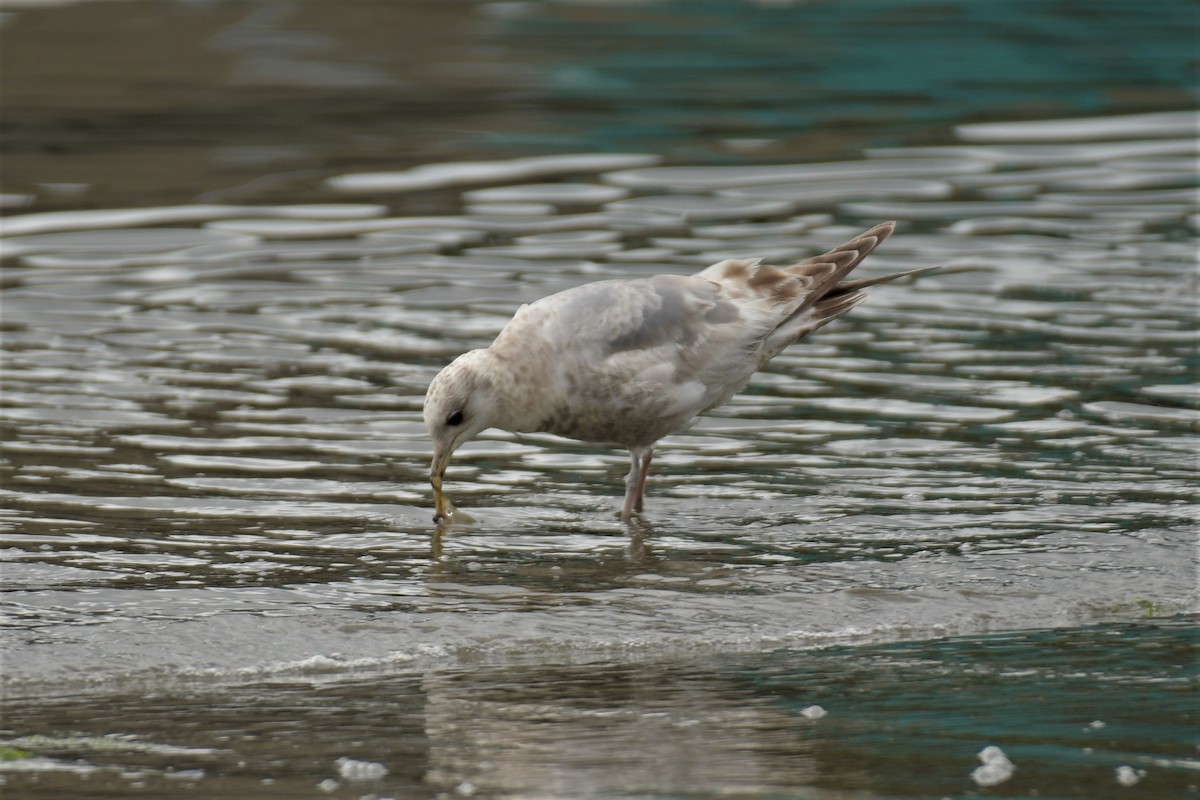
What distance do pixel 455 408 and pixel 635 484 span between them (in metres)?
0.86

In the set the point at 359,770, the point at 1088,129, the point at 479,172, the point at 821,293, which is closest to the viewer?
the point at 359,770

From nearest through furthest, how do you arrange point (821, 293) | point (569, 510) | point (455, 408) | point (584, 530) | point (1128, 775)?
1. point (1128, 775)
2. point (455, 408)
3. point (584, 530)
4. point (569, 510)
5. point (821, 293)

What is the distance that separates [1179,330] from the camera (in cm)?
1000

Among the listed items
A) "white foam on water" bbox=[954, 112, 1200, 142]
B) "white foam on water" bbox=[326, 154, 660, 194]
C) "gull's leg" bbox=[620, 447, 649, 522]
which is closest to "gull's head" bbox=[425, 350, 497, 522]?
"gull's leg" bbox=[620, 447, 649, 522]

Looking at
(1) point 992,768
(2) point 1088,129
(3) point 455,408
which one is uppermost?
(2) point 1088,129

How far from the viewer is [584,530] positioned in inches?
279

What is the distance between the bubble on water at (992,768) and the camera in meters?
4.40

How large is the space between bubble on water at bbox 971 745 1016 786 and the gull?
2.83 metres

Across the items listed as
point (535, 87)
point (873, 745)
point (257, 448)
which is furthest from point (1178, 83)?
point (873, 745)

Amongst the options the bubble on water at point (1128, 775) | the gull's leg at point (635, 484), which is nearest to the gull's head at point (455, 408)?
the gull's leg at point (635, 484)

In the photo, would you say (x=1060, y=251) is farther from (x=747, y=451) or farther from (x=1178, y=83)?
(x=1178, y=83)

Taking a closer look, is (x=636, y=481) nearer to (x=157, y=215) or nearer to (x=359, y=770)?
(x=359, y=770)

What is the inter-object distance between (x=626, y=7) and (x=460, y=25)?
2.62 metres

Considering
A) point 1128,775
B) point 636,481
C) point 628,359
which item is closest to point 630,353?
point 628,359
